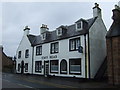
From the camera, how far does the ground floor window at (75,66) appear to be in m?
22.4

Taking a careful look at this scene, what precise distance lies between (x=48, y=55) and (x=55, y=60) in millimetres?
2047

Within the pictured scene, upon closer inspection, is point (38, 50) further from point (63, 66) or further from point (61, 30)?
point (63, 66)

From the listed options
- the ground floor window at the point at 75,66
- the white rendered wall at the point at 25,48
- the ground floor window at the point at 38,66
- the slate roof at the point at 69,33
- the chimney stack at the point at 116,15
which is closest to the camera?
the chimney stack at the point at 116,15

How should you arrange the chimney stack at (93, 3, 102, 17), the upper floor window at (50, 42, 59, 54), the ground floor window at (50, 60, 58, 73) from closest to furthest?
the chimney stack at (93, 3, 102, 17)
the ground floor window at (50, 60, 58, 73)
the upper floor window at (50, 42, 59, 54)

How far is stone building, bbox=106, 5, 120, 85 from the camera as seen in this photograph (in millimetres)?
17266

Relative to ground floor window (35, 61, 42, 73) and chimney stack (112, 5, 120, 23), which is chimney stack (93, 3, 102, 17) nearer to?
chimney stack (112, 5, 120, 23)

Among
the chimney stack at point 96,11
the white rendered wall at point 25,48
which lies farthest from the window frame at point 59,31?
the white rendered wall at point 25,48

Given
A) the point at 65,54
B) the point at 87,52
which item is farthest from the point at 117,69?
the point at 65,54

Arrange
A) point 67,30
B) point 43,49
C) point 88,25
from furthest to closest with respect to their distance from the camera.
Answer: point 43,49 → point 67,30 → point 88,25

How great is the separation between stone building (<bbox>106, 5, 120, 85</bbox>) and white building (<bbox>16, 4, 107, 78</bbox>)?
376 cm

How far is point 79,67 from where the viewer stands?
22.3 meters

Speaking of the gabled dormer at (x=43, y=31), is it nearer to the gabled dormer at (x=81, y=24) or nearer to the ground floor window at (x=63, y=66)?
the ground floor window at (x=63, y=66)

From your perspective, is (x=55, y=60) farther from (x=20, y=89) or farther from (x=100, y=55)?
(x=20, y=89)

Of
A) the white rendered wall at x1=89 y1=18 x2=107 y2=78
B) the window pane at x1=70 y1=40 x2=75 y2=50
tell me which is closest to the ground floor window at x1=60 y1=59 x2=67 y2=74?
the window pane at x1=70 y1=40 x2=75 y2=50
